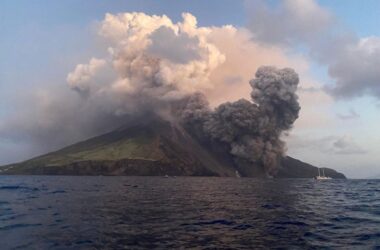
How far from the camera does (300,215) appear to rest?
39219mm

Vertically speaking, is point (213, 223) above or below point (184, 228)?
above

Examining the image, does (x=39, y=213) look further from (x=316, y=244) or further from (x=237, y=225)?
(x=316, y=244)

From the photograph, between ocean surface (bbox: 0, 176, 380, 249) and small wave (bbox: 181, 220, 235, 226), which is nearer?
ocean surface (bbox: 0, 176, 380, 249)

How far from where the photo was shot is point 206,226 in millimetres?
31625

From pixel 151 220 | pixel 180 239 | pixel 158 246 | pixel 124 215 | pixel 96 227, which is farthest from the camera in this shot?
pixel 124 215

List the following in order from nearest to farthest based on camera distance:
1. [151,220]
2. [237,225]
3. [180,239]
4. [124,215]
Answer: [180,239] < [237,225] < [151,220] < [124,215]

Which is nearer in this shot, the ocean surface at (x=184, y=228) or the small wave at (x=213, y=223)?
the ocean surface at (x=184, y=228)

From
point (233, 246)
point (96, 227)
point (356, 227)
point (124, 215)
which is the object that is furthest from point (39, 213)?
point (356, 227)

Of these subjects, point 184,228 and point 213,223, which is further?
point 213,223

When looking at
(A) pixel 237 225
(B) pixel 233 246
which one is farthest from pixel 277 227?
(B) pixel 233 246

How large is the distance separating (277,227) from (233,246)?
8611 mm

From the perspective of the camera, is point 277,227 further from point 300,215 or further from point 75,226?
point 75,226

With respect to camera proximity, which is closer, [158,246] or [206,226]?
[158,246]

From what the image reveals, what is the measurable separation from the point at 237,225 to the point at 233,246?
27.6 ft
